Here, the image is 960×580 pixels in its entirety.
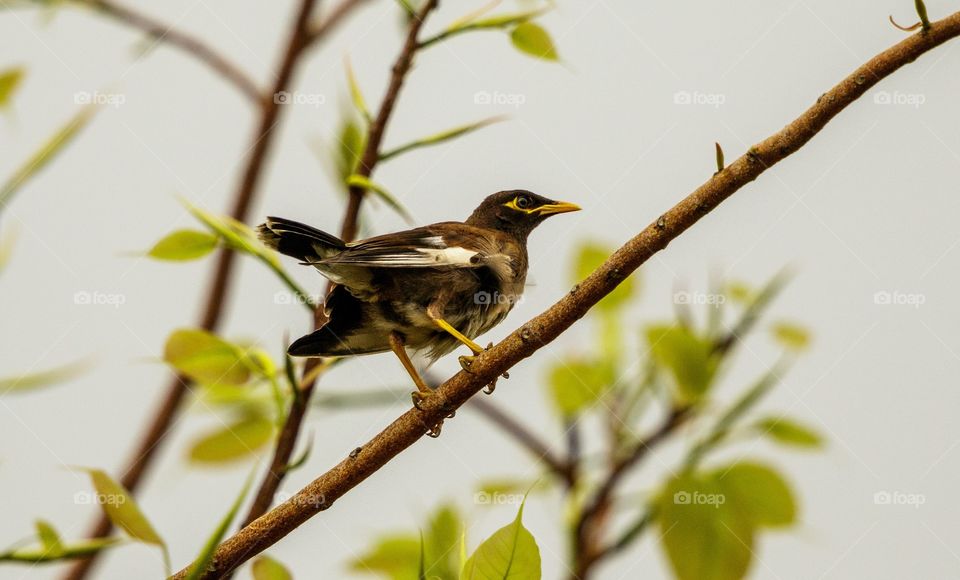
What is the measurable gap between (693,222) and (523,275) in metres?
1.65

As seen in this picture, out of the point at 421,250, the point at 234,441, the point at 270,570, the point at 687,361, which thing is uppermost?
the point at 421,250

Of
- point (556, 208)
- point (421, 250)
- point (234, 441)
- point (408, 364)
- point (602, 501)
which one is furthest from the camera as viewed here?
point (556, 208)

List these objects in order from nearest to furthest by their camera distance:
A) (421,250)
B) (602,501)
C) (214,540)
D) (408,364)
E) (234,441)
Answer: (214,540), (602,501), (234,441), (421,250), (408,364)

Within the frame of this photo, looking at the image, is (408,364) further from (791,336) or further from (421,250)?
(791,336)

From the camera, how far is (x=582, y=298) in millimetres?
1824

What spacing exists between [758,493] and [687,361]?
0.31m

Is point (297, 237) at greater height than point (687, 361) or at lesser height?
greater

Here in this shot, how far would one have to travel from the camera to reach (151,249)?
2.32 metres

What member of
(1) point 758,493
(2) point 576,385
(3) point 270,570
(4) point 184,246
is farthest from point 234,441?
(1) point 758,493

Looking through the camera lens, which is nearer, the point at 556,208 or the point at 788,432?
the point at 788,432

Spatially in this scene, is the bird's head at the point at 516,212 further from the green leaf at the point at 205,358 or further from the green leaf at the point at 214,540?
the green leaf at the point at 214,540

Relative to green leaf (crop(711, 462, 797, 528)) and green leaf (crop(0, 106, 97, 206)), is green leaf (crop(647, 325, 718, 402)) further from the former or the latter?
green leaf (crop(0, 106, 97, 206))

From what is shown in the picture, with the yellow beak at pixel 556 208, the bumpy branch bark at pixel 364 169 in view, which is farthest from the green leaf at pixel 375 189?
the yellow beak at pixel 556 208

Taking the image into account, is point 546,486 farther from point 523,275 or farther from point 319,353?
point 523,275
